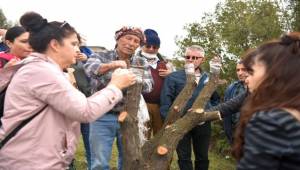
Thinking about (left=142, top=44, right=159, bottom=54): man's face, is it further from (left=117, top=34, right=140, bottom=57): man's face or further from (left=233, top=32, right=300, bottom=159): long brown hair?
(left=233, top=32, right=300, bottom=159): long brown hair

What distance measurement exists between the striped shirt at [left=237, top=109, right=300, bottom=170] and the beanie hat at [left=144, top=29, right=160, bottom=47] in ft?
11.5

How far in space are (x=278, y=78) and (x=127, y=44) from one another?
8.61 ft

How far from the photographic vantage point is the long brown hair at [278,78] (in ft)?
7.34

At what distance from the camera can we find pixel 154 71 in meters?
5.80

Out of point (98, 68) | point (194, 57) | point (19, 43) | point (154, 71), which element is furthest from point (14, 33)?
point (194, 57)

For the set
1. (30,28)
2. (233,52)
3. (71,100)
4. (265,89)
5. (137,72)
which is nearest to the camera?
(265,89)

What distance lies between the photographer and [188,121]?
14.9ft

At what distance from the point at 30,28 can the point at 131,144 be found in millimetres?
1577

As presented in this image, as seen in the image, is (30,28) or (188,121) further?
(188,121)

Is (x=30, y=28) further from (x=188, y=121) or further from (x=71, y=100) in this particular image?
(x=188, y=121)

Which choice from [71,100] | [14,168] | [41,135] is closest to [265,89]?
[71,100]

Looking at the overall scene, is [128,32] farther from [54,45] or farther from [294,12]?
[294,12]

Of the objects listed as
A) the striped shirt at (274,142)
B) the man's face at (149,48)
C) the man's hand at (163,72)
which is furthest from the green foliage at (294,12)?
the striped shirt at (274,142)

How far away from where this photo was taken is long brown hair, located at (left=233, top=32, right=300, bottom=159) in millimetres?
2236
